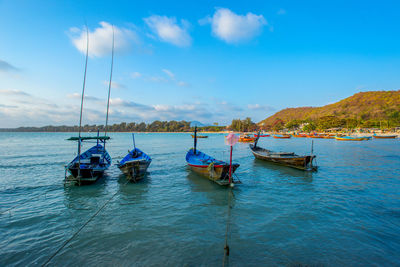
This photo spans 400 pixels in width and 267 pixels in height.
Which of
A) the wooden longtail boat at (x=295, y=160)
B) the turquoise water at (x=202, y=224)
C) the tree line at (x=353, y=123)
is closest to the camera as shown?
the turquoise water at (x=202, y=224)

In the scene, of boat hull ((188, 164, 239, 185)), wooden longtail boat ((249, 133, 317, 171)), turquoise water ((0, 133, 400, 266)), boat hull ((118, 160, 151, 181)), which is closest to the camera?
turquoise water ((0, 133, 400, 266))

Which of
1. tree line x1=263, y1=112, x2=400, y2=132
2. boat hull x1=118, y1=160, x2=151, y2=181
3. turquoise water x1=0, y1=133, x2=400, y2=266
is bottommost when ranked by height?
turquoise water x1=0, y1=133, x2=400, y2=266

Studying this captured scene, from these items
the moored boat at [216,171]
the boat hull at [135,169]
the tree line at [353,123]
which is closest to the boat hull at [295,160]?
the moored boat at [216,171]

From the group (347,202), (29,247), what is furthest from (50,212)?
(347,202)

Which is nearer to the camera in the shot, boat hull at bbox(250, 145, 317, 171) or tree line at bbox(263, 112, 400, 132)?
boat hull at bbox(250, 145, 317, 171)

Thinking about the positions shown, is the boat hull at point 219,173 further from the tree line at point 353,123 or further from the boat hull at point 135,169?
the tree line at point 353,123

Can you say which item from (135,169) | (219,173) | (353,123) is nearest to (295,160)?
(219,173)

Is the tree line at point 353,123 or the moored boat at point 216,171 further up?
the tree line at point 353,123

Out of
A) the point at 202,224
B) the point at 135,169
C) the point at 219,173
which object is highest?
the point at 219,173

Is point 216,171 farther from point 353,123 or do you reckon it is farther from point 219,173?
point 353,123

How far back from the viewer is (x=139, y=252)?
5.82m

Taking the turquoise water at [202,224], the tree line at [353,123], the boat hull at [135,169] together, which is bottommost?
the turquoise water at [202,224]

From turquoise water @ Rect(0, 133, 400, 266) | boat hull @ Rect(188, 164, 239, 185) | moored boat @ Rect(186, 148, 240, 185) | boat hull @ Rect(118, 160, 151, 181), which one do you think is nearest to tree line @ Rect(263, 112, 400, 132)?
turquoise water @ Rect(0, 133, 400, 266)

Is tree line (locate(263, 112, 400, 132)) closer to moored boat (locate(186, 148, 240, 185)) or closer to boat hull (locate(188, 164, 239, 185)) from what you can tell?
moored boat (locate(186, 148, 240, 185))
